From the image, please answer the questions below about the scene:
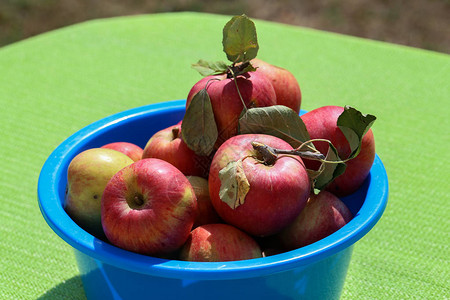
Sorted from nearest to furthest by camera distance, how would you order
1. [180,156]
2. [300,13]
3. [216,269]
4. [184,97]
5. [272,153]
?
[216,269]
[272,153]
[180,156]
[184,97]
[300,13]

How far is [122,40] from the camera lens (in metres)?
1.69

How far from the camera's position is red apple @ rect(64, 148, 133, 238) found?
0.75 meters

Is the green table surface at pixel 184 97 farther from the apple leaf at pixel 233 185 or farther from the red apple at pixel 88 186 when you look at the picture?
the apple leaf at pixel 233 185

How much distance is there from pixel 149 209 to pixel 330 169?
0.22 meters

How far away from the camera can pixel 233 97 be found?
753 mm

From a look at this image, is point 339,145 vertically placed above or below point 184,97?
above

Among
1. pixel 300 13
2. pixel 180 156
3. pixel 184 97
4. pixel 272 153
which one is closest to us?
pixel 272 153

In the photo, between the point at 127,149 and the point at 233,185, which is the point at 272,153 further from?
the point at 127,149

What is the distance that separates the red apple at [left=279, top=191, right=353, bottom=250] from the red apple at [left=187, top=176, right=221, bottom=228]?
89 millimetres

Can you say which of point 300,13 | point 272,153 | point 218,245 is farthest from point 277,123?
point 300,13

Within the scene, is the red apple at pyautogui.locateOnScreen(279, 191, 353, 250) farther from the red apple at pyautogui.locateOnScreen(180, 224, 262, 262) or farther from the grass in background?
the grass in background

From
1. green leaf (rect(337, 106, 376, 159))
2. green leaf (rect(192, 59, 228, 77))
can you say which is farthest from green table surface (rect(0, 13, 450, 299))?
green leaf (rect(192, 59, 228, 77))

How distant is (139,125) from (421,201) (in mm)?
511

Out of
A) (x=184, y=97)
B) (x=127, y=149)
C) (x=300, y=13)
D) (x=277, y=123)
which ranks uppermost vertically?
(x=277, y=123)
